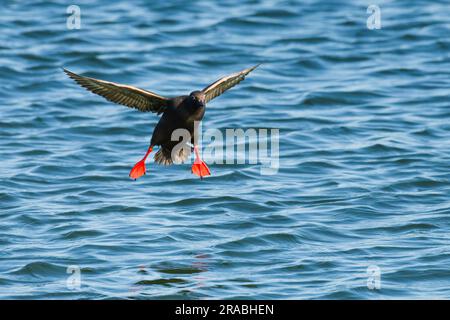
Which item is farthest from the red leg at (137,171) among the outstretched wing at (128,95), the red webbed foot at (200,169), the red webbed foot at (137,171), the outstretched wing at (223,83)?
the outstretched wing at (223,83)

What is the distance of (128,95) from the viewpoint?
11023 mm

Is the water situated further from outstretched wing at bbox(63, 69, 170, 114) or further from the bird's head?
the bird's head

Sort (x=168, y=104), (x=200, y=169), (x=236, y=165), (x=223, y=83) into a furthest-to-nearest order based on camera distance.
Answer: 1. (x=236, y=165)
2. (x=200, y=169)
3. (x=223, y=83)
4. (x=168, y=104)

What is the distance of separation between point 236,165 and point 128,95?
4028mm

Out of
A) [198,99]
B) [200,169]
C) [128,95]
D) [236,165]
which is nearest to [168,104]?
[128,95]

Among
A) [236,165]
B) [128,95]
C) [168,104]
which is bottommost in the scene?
[236,165]

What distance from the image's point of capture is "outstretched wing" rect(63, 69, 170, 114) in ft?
35.2

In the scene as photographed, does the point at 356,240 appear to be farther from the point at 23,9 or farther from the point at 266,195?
the point at 23,9

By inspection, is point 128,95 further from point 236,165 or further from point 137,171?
point 236,165

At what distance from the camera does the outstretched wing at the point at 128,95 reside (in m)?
10.7

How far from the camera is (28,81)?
1852cm

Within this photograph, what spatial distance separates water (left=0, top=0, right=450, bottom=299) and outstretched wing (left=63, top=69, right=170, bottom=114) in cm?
161

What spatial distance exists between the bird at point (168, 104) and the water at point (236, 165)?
3.78ft

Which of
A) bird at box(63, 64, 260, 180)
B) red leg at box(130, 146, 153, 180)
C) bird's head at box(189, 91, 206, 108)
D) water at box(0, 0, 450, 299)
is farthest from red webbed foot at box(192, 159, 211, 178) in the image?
bird's head at box(189, 91, 206, 108)
